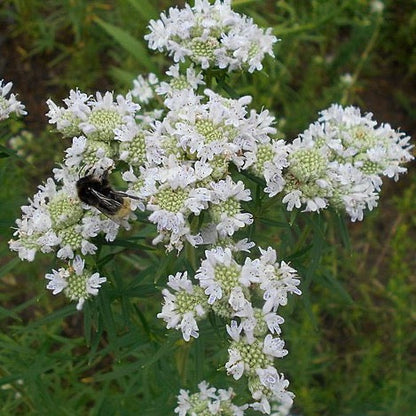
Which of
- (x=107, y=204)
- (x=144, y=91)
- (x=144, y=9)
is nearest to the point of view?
(x=107, y=204)

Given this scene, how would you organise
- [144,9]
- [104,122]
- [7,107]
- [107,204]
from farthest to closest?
[144,9]
[7,107]
[104,122]
[107,204]

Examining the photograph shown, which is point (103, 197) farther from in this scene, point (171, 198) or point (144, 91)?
point (144, 91)

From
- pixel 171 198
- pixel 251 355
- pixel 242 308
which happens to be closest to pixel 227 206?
pixel 171 198

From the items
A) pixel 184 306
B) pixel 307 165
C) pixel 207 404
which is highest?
pixel 307 165

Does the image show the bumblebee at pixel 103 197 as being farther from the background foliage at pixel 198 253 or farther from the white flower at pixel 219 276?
the white flower at pixel 219 276

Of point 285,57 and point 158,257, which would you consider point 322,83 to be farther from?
point 158,257

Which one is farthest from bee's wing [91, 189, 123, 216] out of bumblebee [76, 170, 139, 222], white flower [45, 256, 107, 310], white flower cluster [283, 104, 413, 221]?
white flower cluster [283, 104, 413, 221]

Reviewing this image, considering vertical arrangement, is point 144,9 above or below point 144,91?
above
